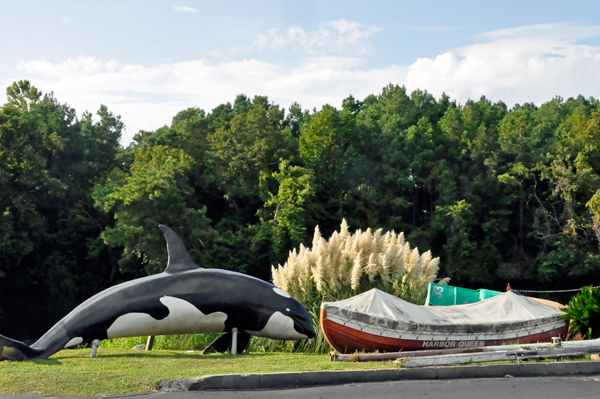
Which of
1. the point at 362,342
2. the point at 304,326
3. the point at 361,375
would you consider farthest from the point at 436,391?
the point at 304,326

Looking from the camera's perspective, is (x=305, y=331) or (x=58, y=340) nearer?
(x=58, y=340)

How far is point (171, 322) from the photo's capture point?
12.9m

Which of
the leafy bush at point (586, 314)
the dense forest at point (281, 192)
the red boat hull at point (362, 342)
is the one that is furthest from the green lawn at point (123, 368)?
the dense forest at point (281, 192)

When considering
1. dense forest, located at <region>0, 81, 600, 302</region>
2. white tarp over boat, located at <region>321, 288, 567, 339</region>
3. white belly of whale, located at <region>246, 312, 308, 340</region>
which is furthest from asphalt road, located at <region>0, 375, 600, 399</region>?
dense forest, located at <region>0, 81, 600, 302</region>

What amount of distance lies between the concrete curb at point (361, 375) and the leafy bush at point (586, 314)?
2.93 metres

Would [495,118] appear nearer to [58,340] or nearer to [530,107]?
[530,107]

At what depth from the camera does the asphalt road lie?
8.73 metres

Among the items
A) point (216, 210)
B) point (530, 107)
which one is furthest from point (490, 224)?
point (530, 107)

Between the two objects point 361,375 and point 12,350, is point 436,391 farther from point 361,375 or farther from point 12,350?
point 12,350

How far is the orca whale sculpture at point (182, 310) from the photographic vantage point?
1243 centimetres

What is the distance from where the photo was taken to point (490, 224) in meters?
48.1

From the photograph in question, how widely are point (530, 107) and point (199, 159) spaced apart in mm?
39998

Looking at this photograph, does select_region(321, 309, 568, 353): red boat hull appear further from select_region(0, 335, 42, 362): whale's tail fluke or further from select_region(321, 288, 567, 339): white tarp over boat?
select_region(0, 335, 42, 362): whale's tail fluke

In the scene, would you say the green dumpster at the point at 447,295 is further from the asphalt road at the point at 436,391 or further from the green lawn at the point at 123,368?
the asphalt road at the point at 436,391
